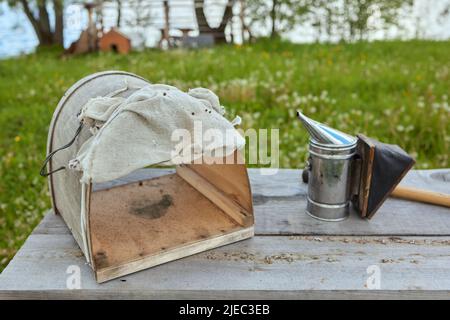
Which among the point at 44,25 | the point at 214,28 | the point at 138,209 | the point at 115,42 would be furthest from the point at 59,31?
the point at 138,209

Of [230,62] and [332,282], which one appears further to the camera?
[230,62]

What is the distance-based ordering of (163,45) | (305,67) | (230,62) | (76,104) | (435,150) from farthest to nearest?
(163,45)
(230,62)
(305,67)
(435,150)
(76,104)

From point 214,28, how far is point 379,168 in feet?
28.7

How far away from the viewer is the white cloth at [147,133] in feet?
4.25

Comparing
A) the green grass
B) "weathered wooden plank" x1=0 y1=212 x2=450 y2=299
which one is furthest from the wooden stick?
the green grass

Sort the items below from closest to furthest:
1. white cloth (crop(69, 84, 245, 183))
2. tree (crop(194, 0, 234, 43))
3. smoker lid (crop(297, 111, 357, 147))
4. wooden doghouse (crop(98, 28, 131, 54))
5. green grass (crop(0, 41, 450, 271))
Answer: white cloth (crop(69, 84, 245, 183)) → smoker lid (crop(297, 111, 357, 147)) → green grass (crop(0, 41, 450, 271)) → wooden doghouse (crop(98, 28, 131, 54)) → tree (crop(194, 0, 234, 43))

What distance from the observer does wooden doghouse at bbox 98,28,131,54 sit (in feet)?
26.9

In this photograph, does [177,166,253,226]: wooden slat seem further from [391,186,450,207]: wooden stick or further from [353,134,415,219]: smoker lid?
[391,186,450,207]: wooden stick

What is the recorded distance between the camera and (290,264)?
1503mm

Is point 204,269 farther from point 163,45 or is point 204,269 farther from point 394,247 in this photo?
point 163,45

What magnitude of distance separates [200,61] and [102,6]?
12.7 feet

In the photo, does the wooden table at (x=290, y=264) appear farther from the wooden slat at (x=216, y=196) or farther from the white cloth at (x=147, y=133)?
the white cloth at (x=147, y=133)

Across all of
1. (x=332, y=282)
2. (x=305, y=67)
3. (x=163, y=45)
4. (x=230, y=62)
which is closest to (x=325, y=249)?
(x=332, y=282)

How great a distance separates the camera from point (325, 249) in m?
1.59
